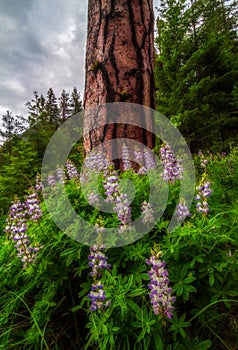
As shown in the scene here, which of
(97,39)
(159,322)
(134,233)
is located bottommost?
(159,322)

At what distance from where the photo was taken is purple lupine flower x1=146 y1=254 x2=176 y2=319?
3.79ft

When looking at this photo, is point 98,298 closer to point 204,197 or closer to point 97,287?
point 97,287

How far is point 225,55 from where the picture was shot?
46.0ft

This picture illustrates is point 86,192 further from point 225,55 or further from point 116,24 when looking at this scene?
point 225,55

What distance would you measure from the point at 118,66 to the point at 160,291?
271cm

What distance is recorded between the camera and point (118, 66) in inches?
125

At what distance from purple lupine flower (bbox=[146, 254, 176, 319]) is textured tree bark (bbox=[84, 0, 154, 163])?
6.74 ft

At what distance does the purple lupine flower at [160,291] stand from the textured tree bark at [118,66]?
80.9 inches

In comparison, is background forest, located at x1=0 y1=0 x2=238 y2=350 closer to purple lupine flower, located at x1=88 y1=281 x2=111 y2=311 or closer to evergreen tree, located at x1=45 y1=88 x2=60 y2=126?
purple lupine flower, located at x1=88 y1=281 x2=111 y2=311

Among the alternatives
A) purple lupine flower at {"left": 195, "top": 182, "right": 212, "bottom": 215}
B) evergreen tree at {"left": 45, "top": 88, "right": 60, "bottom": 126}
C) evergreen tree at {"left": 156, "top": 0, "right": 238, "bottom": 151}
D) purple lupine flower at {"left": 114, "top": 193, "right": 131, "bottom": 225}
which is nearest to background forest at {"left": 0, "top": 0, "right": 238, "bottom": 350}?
purple lupine flower at {"left": 195, "top": 182, "right": 212, "bottom": 215}

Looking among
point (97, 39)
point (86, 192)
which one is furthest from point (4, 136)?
point (86, 192)

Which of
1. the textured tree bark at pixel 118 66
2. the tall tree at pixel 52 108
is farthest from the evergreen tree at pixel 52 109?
the textured tree bark at pixel 118 66

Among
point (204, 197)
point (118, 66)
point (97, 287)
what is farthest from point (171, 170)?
point (118, 66)

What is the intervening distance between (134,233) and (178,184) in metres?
0.61
